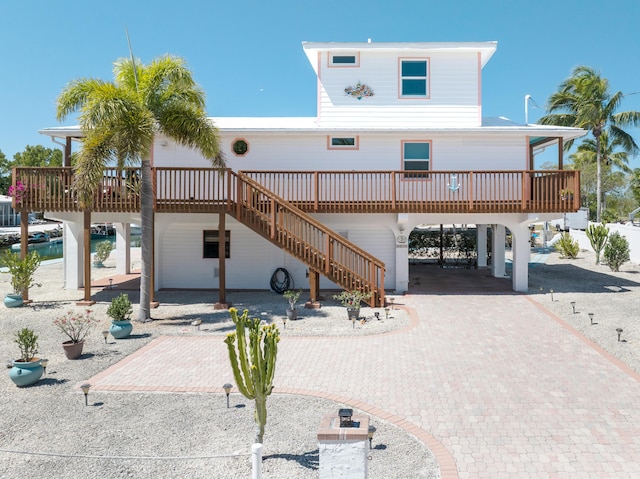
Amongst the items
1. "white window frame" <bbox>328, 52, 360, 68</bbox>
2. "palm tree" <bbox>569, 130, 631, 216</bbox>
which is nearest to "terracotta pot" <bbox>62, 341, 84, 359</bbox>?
"white window frame" <bbox>328, 52, 360, 68</bbox>

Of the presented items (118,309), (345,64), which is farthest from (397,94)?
(118,309)

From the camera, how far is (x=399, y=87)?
59.4ft

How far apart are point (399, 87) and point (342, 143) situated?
11.2ft

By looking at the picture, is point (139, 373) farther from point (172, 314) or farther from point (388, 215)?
point (388, 215)

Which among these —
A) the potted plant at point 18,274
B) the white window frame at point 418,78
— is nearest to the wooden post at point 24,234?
the potted plant at point 18,274

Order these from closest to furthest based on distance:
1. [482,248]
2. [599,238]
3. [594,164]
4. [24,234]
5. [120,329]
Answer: [120,329], [24,234], [599,238], [482,248], [594,164]

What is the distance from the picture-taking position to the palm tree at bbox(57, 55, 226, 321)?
1158cm

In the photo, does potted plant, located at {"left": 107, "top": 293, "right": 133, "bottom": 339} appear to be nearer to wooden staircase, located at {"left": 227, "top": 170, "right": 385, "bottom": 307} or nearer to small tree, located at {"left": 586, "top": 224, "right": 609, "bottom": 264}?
wooden staircase, located at {"left": 227, "top": 170, "right": 385, "bottom": 307}

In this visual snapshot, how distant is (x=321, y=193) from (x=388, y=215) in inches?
105

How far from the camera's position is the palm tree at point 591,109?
34625mm

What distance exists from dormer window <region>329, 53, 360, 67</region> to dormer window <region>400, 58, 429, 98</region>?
6.09 ft

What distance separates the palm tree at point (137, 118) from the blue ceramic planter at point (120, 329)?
4.98ft

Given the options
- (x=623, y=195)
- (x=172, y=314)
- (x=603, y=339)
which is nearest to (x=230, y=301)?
(x=172, y=314)

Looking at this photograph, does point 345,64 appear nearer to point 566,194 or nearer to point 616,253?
point 566,194
